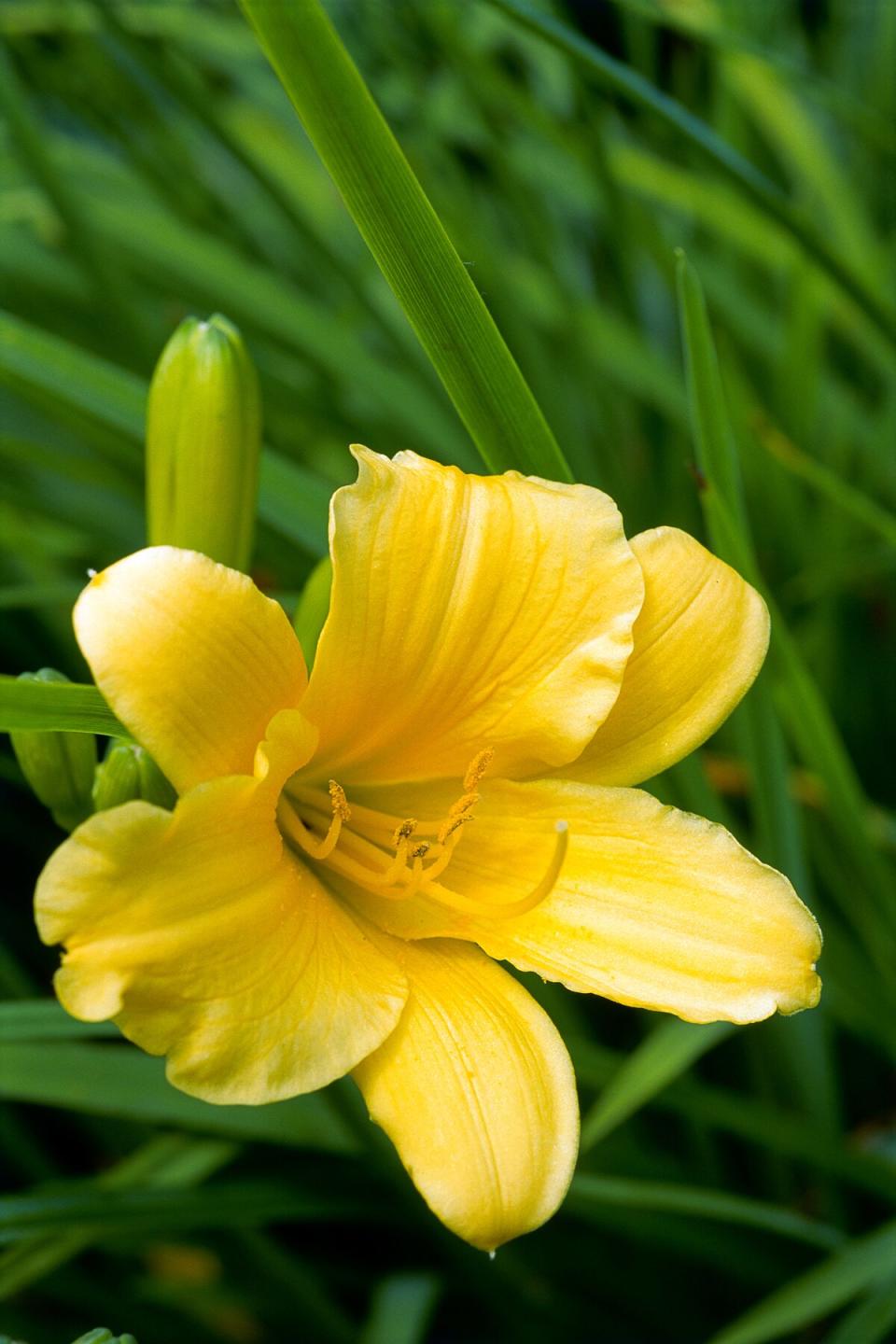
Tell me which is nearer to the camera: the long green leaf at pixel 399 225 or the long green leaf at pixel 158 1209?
the long green leaf at pixel 399 225

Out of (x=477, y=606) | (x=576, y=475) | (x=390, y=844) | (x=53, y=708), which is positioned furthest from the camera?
(x=576, y=475)

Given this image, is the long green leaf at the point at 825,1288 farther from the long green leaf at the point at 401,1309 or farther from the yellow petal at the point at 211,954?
the yellow petal at the point at 211,954

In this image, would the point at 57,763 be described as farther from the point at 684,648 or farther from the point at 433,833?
the point at 684,648

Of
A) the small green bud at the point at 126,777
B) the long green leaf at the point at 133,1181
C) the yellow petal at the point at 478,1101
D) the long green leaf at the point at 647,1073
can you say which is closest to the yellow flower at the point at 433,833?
the yellow petal at the point at 478,1101

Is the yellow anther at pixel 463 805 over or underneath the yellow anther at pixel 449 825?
over

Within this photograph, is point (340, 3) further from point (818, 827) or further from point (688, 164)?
point (818, 827)

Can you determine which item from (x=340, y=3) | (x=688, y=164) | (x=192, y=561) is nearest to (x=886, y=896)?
(x=192, y=561)

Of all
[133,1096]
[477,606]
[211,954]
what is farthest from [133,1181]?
[477,606]
